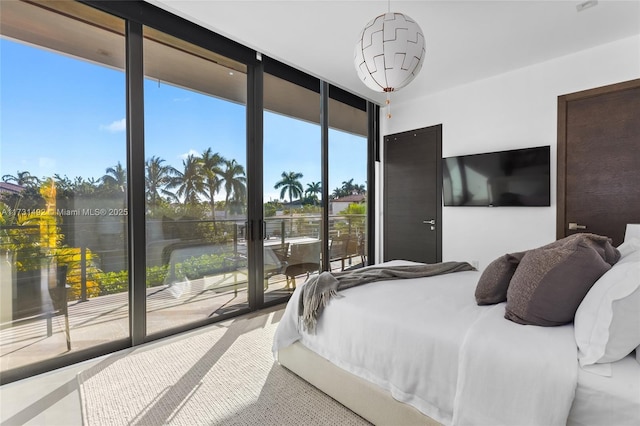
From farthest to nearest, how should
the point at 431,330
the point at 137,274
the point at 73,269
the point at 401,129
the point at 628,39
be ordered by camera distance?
the point at 401,129
the point at 628,39
the point at 137,274
the point at 73,269
the point at 431,330

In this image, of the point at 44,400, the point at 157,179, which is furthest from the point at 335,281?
the point at 44,400

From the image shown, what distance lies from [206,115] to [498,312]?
2.92 m

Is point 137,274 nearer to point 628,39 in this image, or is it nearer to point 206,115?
point 206,115

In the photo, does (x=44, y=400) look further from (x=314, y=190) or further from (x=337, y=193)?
(x=337, y=193)

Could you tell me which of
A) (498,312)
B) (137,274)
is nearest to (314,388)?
(498,312)

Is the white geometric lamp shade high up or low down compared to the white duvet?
up

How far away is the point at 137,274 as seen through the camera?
8.70 ft

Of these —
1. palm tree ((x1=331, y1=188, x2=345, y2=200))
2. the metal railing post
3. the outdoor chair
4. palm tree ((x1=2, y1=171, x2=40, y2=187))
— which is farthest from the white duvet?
palm tree ((x1=331, y1=188, x2=345, y2=200))

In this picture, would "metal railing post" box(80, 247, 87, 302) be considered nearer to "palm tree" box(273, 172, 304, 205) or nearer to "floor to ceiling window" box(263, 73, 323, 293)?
"floor to ceiling window" box(263, 73, 323, 293)

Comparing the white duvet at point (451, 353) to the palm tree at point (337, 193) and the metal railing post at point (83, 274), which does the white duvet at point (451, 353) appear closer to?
the metal railing post at point (83, 274)

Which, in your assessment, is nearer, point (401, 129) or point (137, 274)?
point (137, 274)

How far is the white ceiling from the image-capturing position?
252cm

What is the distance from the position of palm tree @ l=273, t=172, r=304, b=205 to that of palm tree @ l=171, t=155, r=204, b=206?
0.93 metres

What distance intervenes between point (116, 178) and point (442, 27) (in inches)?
121
